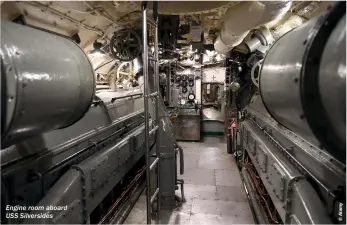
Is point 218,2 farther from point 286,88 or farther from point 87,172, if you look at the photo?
point 87,172

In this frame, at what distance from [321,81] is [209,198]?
10.1ft

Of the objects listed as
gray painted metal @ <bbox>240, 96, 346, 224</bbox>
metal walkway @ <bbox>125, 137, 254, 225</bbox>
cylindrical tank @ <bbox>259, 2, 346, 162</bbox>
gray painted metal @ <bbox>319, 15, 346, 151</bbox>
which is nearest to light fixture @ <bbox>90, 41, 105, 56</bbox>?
metal walkway @ <bbox>125, 137, 254, 225</bbox>

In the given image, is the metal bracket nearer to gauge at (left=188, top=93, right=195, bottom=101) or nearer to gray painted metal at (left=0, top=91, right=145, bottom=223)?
gray painted metal at (left=0, top=91, right=145, bottom=223)

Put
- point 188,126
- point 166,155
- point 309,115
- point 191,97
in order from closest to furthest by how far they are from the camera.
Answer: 1. point 309,115
2. point 166,155
3. point 188,126
4. point 191,97

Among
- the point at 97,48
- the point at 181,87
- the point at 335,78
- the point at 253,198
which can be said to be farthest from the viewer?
the point at 181,87

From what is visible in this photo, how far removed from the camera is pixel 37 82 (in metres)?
1.23

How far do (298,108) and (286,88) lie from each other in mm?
151

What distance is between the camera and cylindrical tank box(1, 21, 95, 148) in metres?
1.11

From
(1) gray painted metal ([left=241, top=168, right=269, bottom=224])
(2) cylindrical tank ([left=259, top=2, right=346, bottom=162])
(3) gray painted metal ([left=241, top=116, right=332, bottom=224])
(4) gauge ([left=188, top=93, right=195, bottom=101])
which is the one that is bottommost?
(1) gray painted metal ([left=241, top=168, right=269, bottom=224])

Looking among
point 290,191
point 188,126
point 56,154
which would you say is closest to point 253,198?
point 290,191

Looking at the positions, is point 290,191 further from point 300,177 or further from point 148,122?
point 148,122

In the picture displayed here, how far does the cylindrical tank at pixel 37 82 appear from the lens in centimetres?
111

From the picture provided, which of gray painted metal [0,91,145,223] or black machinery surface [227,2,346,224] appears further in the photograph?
gray painted metal [0,91,145,223]

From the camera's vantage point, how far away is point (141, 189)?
13.5ft
